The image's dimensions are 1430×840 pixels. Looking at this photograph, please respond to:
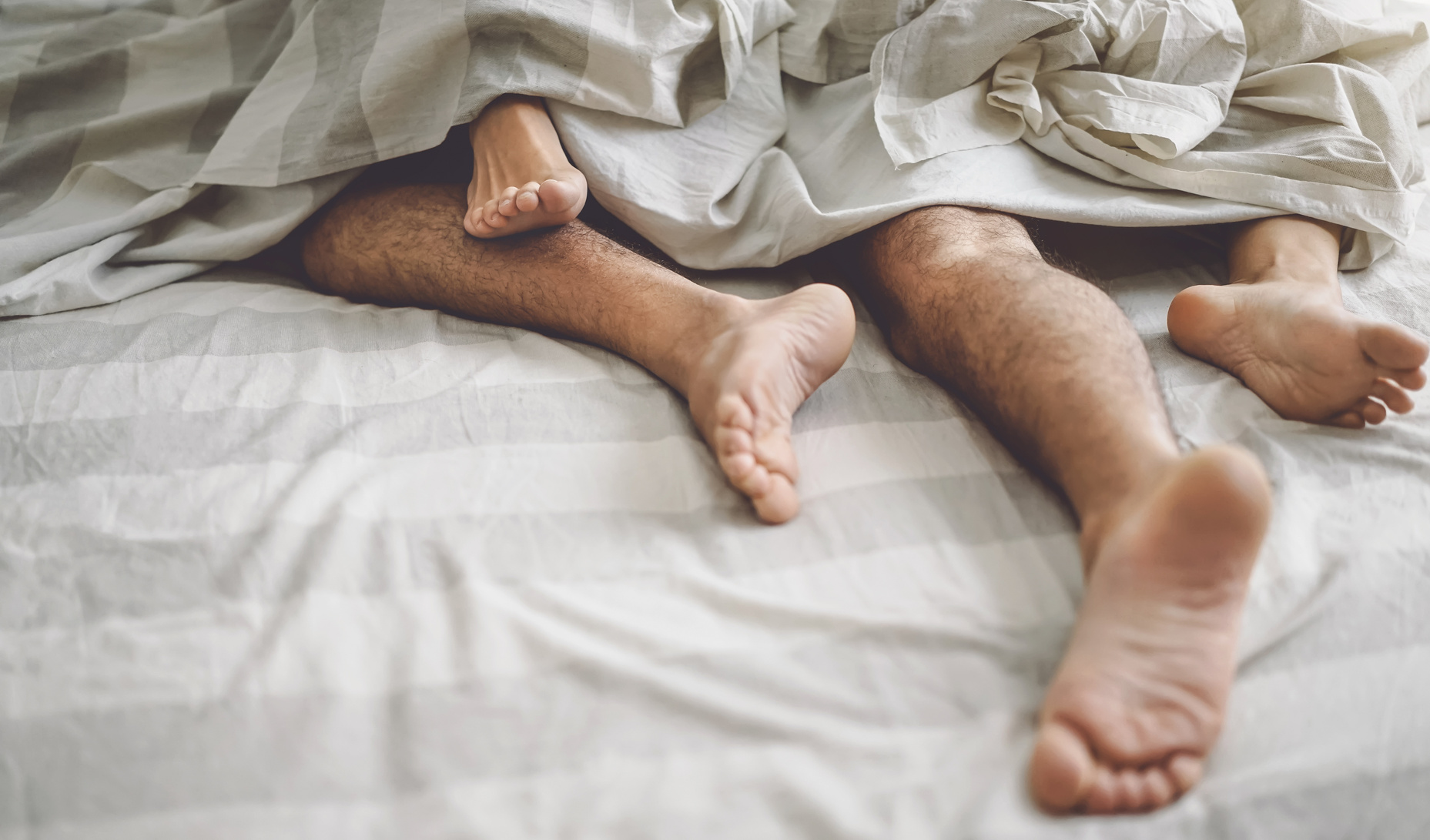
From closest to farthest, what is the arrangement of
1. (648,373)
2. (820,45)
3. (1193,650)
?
1. (1193,650)
2. (648,373)
3. (820,45)

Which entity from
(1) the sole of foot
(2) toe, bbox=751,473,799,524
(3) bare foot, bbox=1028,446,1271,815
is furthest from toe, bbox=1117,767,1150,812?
(1) the sole of foot

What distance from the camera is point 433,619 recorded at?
1.83 ft

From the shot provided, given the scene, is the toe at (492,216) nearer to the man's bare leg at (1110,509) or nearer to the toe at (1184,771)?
the man's bare leg at (1110,509)

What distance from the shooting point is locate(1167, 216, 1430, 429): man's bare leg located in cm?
66

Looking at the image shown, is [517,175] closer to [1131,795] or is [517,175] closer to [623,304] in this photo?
[623,304]

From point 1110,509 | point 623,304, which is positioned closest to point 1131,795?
point 1110,509

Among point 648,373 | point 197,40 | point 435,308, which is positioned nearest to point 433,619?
point 648,373

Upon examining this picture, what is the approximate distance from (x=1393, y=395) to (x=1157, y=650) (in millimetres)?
359

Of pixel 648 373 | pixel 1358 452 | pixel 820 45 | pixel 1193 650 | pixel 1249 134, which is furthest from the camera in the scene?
pixel 820 45

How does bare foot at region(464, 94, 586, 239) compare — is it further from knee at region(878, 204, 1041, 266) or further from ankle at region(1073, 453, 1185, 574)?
ankle at region(1073, 453, 1185, 574)

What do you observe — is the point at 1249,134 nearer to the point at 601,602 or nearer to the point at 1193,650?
the point at 1193,650

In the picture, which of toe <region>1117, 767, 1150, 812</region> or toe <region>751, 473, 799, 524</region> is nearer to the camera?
toe <region>1117, 767, 1150, 812</region>

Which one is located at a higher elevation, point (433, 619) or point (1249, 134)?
point (1249, 134)

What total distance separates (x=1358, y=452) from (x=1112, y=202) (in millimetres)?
317
